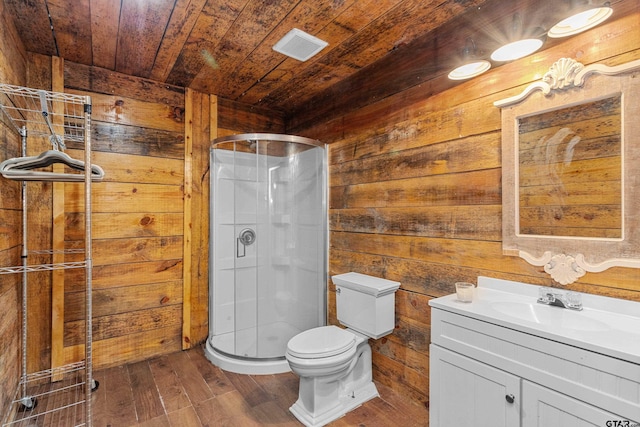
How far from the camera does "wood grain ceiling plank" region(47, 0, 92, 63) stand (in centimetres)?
178

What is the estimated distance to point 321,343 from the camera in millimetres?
2045

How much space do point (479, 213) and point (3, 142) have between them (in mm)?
2605

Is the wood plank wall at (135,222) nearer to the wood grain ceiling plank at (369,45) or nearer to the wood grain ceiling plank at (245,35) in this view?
the wood grain ceiling plank at (245,35)

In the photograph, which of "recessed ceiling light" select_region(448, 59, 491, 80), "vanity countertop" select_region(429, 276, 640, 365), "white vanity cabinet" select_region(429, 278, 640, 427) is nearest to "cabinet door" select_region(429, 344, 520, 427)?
"white vanity cabinet" select_region(429, 278, 640, 427)

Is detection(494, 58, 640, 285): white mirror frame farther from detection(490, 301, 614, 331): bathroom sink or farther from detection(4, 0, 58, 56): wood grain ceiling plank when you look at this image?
detection(4, 0, 58, 56): wood grain ceiling plank

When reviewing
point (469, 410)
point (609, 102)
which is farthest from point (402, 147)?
point (469, 410)

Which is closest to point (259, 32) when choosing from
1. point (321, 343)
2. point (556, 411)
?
point (321, 343)

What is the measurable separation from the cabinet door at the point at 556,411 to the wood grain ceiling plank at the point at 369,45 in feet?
6.18

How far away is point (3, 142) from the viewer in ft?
5.65

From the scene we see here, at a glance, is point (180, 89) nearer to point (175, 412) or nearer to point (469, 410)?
point (175, 412)

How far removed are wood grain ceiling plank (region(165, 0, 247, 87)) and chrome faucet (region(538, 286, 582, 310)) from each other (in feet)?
6.95

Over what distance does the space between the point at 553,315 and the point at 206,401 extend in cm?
206

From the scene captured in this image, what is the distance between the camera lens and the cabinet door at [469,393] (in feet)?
4.29

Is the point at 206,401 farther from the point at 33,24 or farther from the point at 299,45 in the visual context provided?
the point at 33,24
